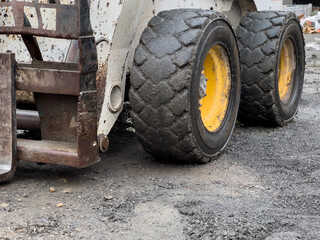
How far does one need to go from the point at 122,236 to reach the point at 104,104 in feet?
3.04

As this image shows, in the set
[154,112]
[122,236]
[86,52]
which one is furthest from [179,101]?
[122,236]

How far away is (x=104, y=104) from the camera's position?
3.37 meters

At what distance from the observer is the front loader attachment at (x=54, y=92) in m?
3.05

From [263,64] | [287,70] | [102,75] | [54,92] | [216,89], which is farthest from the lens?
[287,70]

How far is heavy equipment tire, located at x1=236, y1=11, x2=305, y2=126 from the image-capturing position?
4.79 m

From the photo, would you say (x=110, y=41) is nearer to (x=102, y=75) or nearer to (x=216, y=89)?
(x=102, y=75)

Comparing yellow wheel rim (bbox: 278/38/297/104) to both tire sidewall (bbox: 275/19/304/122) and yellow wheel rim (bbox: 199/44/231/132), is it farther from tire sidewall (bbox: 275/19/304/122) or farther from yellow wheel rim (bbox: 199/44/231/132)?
yellow wheel rim (bbox: 199/44/231/132)

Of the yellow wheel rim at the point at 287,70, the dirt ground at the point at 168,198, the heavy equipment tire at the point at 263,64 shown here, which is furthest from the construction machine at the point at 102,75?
the yellow wheel rim at the point at 287,70

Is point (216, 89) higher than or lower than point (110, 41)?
lower

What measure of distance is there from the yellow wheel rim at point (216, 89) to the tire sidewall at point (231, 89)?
1.3 inches

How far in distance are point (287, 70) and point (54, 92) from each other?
9.65 feet

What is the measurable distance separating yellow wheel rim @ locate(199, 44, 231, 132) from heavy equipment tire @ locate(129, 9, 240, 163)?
31cm

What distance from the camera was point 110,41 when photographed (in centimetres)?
334

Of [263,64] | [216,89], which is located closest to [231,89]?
[216,89]
